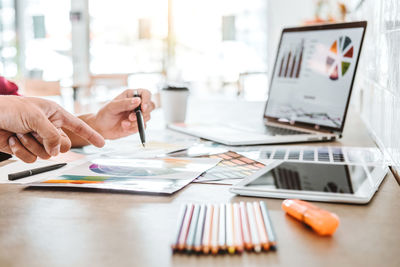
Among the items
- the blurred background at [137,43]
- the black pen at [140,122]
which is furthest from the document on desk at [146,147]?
the blurred background at [137,43]

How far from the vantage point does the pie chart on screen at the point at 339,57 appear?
3.74ft

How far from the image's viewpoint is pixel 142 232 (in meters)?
0.51

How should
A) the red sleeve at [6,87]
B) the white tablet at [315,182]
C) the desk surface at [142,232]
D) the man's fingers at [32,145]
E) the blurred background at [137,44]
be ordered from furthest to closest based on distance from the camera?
1. the blurred background at [137,44]
2. the red sleeve at [6,87]
3. the man's fingers at [32,145]
4. the white tablet at [315,182]
5. the desk surface at [142,232]

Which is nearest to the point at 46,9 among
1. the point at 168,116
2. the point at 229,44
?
the point at 229,44

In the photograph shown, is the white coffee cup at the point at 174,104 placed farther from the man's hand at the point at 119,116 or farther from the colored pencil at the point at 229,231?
the colored pencil at the point at 229,231

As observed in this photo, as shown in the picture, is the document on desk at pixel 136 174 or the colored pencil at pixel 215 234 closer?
the colored pencil at pixel 215 234

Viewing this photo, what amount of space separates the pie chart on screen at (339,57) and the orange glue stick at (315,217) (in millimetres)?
682

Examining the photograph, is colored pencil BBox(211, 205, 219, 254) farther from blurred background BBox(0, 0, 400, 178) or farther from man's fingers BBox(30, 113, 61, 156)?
blurred background BBox(0, 0, 400, 178)

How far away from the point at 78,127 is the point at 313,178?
0.40m

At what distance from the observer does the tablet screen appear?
0.64 meters

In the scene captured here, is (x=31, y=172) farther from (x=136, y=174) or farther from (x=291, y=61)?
(x=291, y=61)

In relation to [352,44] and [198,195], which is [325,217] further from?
[352,44]

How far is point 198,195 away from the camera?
0.66 m

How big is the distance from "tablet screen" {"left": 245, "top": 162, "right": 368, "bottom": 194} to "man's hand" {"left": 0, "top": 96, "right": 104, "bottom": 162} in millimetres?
304
